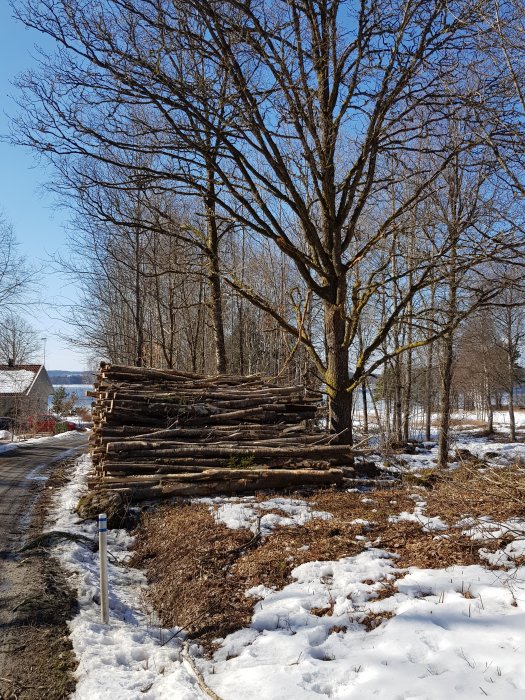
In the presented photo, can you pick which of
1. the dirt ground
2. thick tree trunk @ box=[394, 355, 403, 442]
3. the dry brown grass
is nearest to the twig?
the dry brown grass

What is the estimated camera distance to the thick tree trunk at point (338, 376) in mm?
10609

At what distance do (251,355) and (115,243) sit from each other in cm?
1091

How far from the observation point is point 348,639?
13.6 ft

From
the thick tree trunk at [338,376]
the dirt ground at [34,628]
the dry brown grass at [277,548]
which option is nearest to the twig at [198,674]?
the dry brown grass at [277,548]

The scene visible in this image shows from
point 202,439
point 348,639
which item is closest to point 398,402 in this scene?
Result: point 202,439

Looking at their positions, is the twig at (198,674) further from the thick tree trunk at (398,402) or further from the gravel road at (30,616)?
the thick tree trunk at (398,402)

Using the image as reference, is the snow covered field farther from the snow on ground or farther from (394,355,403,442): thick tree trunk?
(394,355,403,442): thick tree trunk

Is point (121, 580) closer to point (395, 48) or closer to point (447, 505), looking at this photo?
point (447, 505)

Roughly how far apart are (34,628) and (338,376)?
7176 millimetres

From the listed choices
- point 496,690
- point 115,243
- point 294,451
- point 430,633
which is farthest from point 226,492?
point 115,243

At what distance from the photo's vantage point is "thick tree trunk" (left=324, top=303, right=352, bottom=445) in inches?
418

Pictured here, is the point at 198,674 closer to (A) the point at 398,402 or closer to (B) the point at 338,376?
(B) the point at 338,376

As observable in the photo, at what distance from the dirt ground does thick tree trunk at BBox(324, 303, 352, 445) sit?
598 centimetres

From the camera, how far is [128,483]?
9.08 metres
